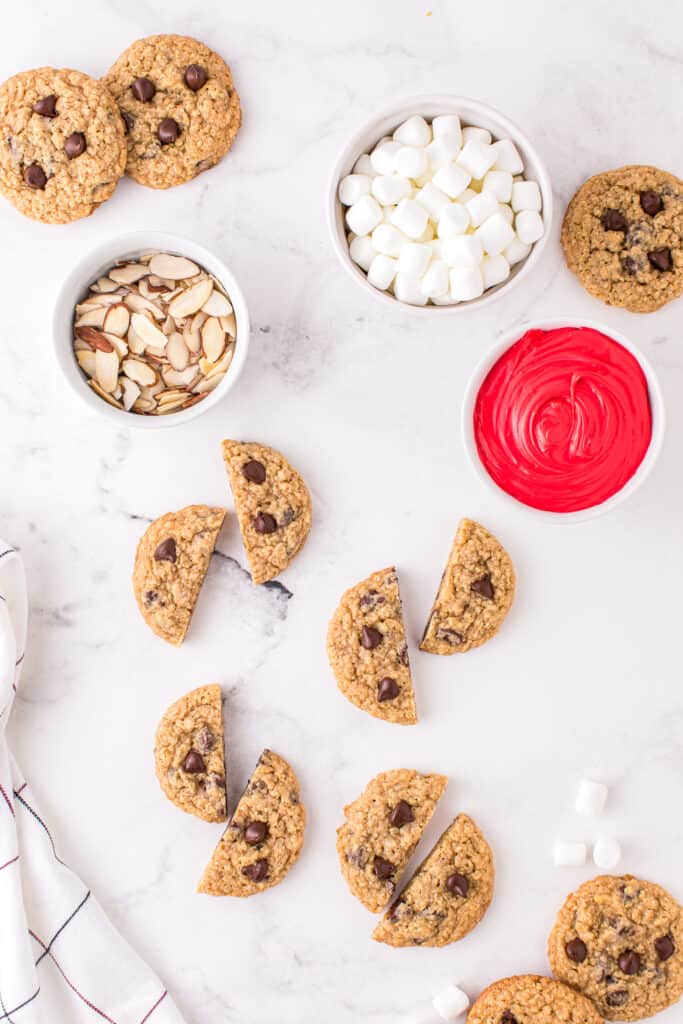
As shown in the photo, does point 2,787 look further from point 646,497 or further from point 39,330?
point 646,497

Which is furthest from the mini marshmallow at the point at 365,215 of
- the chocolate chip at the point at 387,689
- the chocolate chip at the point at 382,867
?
the chocolate chip at the point at 382,867

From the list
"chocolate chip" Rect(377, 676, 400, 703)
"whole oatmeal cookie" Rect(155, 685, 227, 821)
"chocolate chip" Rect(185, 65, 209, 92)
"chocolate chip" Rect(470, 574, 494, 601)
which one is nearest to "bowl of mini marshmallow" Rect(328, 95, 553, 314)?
"chocolate chip" Rect(185, 65, 209, 92)

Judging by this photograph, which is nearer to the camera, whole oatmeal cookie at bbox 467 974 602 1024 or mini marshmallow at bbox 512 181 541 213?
mini marshmallow at bbox 512 181 541 213

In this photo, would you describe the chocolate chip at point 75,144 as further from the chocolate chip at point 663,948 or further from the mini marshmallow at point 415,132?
the chocolate chip at point 663,948

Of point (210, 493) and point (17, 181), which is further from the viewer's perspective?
point (210, 493)

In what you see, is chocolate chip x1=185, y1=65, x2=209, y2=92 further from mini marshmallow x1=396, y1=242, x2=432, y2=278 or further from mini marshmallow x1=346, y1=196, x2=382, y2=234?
mini marshmallow x1=396, y1=242, x2=432, y2=278

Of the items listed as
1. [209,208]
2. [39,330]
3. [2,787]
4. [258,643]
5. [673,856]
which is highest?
[209,208]

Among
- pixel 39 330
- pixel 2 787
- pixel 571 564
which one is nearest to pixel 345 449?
pixel 571 564
